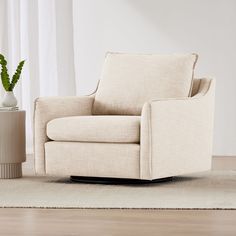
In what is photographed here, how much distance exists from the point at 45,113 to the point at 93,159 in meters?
0.48

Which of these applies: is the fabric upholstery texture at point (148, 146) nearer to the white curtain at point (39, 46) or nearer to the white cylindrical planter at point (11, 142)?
the white cylindrical planter at point (11, 142)

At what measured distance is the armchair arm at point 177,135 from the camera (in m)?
4.63

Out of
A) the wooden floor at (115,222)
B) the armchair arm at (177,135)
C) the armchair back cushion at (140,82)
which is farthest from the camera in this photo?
the armchair back cushion at (140,82)

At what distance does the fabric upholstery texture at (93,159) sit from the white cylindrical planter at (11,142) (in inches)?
13.1

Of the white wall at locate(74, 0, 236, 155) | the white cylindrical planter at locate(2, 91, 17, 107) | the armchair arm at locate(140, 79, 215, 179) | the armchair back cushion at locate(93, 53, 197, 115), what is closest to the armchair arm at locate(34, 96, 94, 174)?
the armchair back cushion at locate(93, 53, 197, 115)

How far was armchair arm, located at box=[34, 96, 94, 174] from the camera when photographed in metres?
5.00

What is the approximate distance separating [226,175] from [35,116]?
133 centimetres

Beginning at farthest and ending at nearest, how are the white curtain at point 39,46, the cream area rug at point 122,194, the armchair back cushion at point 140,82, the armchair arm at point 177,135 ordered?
1. the white curtain at point 39,46
2. the armchair back cushion at point 140,82
3. the armchair arm at point 177,135
4. the cream area rug at point 122,194

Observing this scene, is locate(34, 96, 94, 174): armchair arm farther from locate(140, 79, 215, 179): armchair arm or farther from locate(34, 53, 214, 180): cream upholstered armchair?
locate(140, 79, 215, 179): armchair arm

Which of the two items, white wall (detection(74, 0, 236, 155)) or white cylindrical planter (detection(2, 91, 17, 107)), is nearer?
white cylindrical planter (detection(2, 91, 17, 107))

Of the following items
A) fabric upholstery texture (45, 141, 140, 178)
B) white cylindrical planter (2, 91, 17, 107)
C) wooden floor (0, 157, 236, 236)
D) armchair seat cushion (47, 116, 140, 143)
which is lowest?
wooden floor (0, 157, 236, 236)

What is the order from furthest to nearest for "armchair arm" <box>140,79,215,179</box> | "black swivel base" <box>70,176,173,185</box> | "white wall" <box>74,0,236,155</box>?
"white wall" <box>74,0,236,155</box> < "black swivel base" <box>70,176,173,185</box> < "armchair arm" <box>140,79,215,179</box>

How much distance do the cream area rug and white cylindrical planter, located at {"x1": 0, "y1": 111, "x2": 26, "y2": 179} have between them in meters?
0.12

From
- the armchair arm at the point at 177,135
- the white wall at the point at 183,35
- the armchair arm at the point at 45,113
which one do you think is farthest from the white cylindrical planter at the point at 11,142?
the white wall at the point at 183,35
